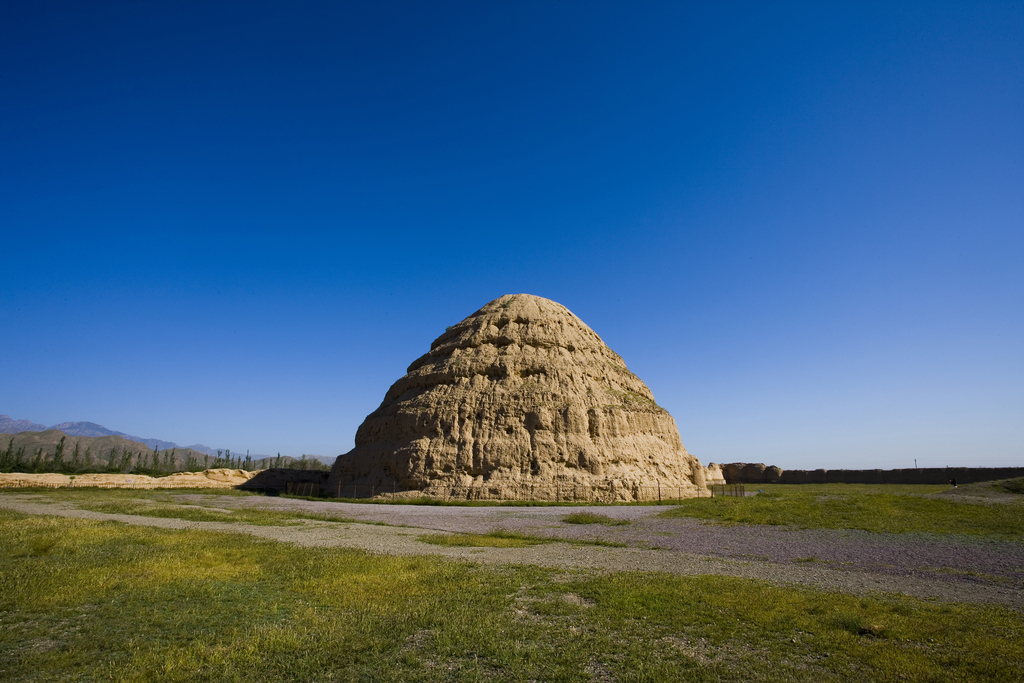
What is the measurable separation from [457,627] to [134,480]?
5652 centimetres

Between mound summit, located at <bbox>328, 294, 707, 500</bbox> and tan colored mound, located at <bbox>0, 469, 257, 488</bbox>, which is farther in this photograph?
tan colored mound, located at <bbox>0, 469, 257, 488</bbox>

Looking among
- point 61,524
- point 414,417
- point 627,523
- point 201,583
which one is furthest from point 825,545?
point 414,417

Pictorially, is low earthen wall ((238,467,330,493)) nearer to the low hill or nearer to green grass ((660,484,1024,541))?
the low hill

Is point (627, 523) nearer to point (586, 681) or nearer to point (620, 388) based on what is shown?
point (586, 681)

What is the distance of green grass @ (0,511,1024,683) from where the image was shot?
573 cm

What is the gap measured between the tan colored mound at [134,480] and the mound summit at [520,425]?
15.1 meters

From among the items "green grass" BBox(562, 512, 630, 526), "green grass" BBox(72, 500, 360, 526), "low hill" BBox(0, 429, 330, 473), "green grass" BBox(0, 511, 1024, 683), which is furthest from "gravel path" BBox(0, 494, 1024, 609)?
"low hill" BBox(0, 429, 330, 473)

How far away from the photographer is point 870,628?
22.6 feet

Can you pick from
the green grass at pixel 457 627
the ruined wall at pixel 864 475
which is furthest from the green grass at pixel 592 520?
the ruined wall at pixel 864 475

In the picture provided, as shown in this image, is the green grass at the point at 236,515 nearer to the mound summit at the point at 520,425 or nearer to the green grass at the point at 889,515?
the mound summit at the point at 520,425

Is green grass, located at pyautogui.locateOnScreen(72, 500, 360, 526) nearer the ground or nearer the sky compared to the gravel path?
nearer the ground

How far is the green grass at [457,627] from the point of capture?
18.8ft

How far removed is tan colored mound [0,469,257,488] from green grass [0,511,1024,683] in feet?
148

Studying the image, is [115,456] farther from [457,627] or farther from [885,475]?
[885,475]
